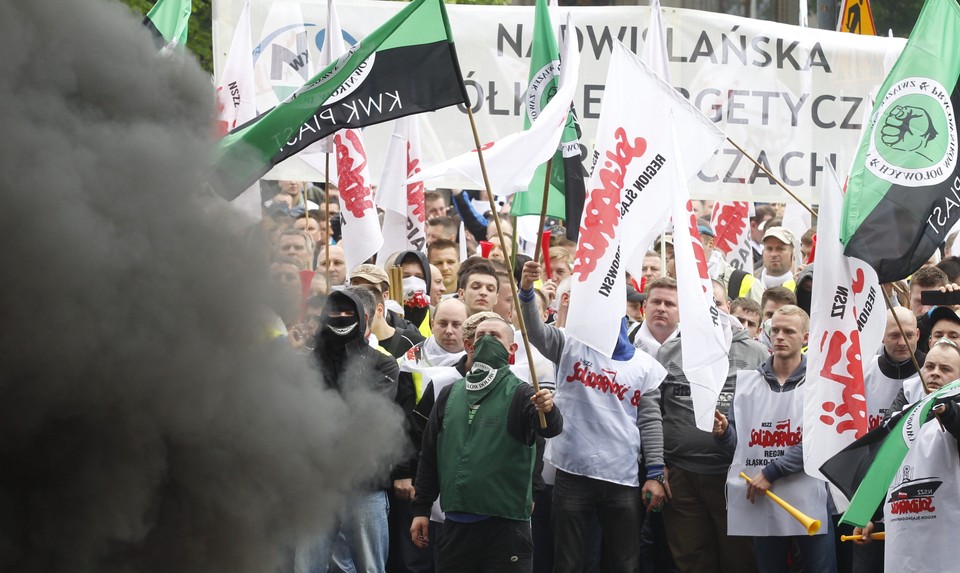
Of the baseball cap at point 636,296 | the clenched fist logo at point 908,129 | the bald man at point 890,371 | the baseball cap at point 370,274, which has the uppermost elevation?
the clenched fist logo at point 908,129

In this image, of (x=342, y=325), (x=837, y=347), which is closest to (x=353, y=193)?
(x=342, y=325)

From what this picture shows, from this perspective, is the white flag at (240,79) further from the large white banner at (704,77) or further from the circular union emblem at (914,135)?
the circular union emblem at (914,135)

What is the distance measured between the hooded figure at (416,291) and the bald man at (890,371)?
3632mm

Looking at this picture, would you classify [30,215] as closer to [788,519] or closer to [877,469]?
[877,469]

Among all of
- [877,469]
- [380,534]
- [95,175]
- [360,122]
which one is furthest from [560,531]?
[95,175]

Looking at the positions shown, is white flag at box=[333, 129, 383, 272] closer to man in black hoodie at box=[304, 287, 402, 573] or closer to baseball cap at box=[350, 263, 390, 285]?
baseball cap at box=[350, 263, 390, 285]

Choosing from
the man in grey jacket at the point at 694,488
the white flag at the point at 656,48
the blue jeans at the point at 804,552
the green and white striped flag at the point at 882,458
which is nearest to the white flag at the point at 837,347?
the green and white striped flag at the point at 882,458

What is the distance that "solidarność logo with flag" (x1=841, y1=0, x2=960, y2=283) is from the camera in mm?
9828

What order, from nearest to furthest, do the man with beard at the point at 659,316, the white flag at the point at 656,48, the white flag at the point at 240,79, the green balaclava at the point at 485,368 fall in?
the green balaclava at the point at 485,368, the man with beard at the point at 659,316, the white flag at the point at 240,79, the white flag at the point at 656,48

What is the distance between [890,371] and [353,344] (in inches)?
153

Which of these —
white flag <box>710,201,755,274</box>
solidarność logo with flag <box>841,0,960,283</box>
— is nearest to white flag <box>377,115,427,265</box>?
white flag <box>710,201,755,274</box>

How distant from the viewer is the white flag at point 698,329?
963cm

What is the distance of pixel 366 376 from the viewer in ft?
27.8

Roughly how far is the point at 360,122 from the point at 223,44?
433 centimetres
